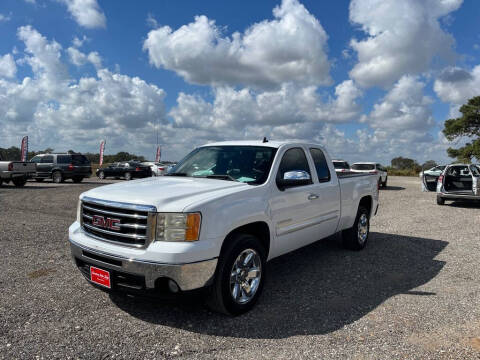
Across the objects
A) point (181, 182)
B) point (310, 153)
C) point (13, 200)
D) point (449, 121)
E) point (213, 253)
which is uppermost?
point (449, 121)

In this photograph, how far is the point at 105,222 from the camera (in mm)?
3639

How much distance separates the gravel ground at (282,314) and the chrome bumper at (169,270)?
0.24m

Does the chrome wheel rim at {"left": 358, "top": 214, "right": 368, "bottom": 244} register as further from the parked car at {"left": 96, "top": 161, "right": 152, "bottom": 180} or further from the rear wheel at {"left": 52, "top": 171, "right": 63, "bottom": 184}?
the parked car at {"left": 96, "top": 161, "right": 152, "bottom": 180}

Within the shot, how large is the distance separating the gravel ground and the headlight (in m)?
0.62

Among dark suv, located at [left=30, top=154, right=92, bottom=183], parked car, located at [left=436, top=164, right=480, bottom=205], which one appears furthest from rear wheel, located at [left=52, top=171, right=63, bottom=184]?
parked car, located at [left=436, top=164, right=480, bottom=205]

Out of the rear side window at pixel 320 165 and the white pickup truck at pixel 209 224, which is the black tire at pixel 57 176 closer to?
the white pickup truck at pixel 209 224

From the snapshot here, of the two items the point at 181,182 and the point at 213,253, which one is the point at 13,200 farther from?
the point at 213,253

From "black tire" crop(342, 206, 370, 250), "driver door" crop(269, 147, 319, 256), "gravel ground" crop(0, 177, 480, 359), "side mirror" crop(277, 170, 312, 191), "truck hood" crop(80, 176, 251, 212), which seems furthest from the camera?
"black tire" crop(342, 206, 370, 250)

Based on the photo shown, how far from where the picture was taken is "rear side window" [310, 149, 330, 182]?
5344 millimetres

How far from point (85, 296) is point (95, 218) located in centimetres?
114

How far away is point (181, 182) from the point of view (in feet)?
14.0

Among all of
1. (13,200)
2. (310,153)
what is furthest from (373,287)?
(13,200)

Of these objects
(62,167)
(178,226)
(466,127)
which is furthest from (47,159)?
(466,127)

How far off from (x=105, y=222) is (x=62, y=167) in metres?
21.3
